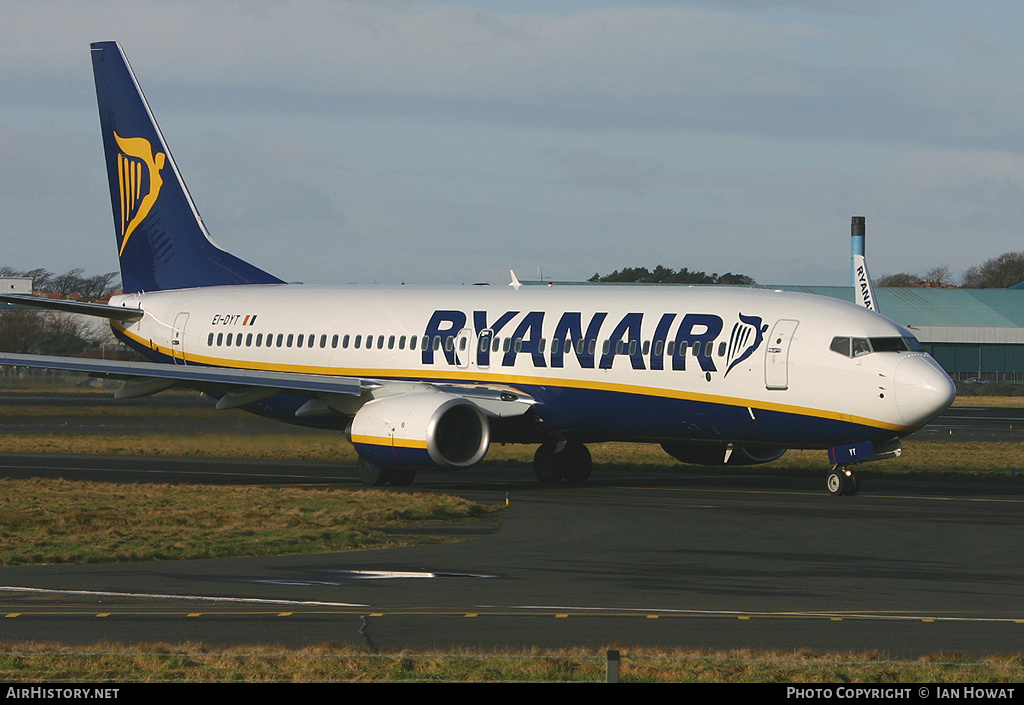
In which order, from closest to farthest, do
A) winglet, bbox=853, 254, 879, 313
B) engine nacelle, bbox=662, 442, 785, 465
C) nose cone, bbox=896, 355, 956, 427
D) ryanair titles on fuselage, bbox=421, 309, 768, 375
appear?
1. nose cone, bbox=896, 355, 956, 427
2. ryanair titles on fuselage, bbox=421, 309, 768, 375
3. engine nacelle, bbox=662, 442, 785, 465
4. winglet, bbox=853, 254, 879, 313

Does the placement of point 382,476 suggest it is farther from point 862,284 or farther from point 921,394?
point 862,284

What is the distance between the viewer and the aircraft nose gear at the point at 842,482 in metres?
29.7

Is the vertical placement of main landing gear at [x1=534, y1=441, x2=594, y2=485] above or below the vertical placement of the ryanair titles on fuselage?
below

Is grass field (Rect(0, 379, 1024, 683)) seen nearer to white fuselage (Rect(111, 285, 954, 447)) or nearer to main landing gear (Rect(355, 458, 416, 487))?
main landing gear (Rect(355, 458, 416, 487))

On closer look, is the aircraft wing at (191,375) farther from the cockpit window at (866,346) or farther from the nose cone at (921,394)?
the nose cone at (921,394)

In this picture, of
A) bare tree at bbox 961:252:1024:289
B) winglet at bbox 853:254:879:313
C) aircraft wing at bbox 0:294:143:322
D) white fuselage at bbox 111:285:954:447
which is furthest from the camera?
bare tree at bbox 961:252:1024:289

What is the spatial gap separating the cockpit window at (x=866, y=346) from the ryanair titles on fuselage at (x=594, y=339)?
1626 mm

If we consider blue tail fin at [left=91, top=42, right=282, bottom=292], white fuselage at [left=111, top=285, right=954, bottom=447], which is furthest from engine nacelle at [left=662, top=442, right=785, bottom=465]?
blue tail fin at [left=91, top=42, right=282, bottom=292]

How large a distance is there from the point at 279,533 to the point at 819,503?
11.1 m

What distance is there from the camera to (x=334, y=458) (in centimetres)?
4122

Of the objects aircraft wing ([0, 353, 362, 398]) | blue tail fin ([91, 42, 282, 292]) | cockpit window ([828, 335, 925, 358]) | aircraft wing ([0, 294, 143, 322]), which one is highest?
blue tail fin ([91, 42, 282, 292])

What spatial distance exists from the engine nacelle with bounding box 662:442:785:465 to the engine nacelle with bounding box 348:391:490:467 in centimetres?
461

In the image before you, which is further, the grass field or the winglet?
the winglet

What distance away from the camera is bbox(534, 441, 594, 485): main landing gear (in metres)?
34.3
